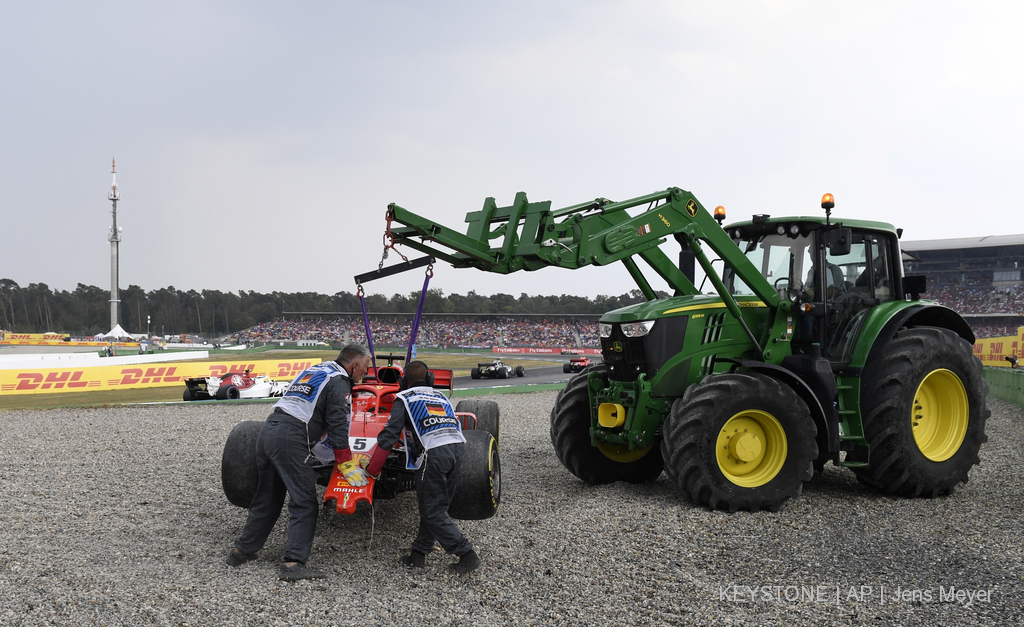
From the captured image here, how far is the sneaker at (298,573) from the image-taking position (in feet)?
16.5

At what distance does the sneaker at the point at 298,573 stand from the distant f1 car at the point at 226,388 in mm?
17836

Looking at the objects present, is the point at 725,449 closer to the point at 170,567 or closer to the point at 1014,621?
the point at 1014,621

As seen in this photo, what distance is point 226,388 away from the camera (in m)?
22.0

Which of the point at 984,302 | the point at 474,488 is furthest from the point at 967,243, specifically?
the point at 474,488

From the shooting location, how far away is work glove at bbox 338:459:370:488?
223 inches

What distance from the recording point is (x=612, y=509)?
6562mm

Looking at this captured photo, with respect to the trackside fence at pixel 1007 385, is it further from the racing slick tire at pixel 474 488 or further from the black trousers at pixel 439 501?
the black trousers at pixel 439 501

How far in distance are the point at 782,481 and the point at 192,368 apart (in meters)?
29.8

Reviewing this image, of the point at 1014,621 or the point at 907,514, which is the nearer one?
the point at 1014,621

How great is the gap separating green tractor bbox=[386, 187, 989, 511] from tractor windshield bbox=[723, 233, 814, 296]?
0.05 ft

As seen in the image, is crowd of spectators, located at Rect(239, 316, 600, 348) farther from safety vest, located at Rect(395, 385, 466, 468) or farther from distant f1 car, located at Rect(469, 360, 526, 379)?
safety vest, located at Rect(395, 385, 466, 468)

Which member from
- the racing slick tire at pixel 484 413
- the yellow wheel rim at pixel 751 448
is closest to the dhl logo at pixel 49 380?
the racing slick tire at pixel 484 413

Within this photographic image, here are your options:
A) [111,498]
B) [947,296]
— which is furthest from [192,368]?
[947,296]

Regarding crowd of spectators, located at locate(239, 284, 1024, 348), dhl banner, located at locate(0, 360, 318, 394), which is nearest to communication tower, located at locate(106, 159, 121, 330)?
crowd of spectators, located at locate(239, 284, 1024, 348)
